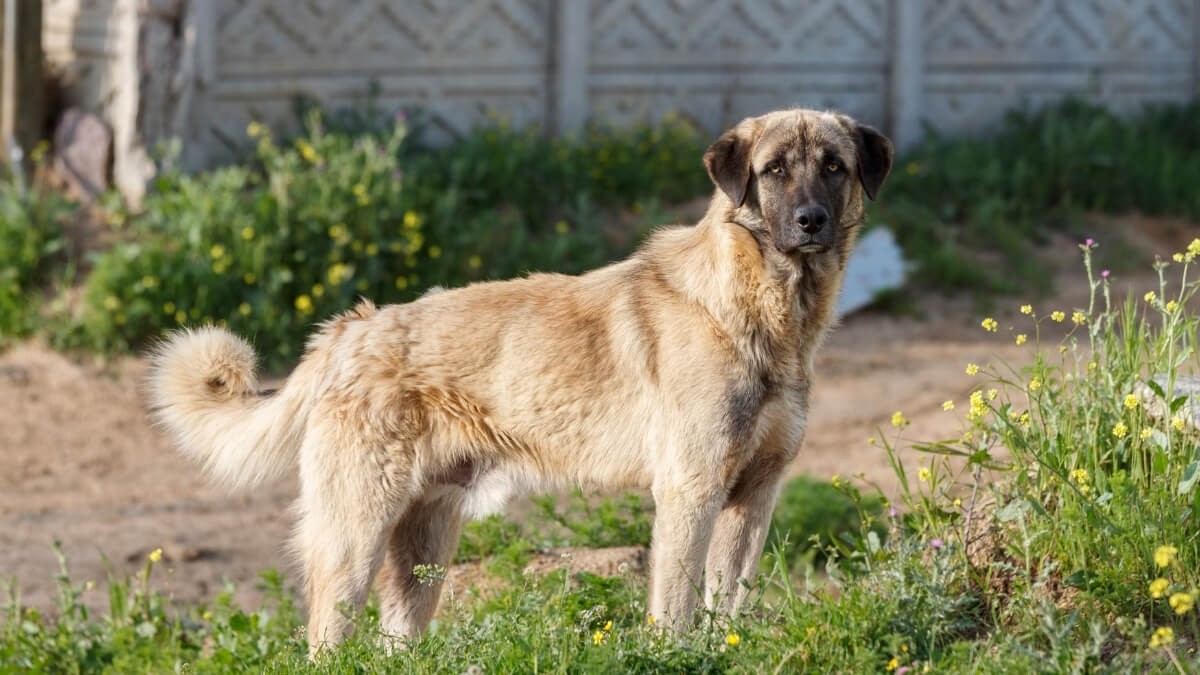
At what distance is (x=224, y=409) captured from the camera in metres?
4.62

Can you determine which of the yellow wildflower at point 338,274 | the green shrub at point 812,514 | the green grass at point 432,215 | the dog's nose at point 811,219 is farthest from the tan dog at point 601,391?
the yellow wildflower at point 338,274

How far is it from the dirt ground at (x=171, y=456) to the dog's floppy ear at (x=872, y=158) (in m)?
1.61

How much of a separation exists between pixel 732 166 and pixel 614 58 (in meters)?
7.33

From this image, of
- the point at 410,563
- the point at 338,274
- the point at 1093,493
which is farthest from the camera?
the point at 338,274

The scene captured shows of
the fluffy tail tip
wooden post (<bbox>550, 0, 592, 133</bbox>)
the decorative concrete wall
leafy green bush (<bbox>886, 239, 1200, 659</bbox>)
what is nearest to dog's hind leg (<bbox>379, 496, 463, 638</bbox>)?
the fluffy tail tip

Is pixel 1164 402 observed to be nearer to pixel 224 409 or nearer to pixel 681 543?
pixel 681 543

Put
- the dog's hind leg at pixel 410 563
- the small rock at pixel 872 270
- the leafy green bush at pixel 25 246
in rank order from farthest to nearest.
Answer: the small rock at pixel 872 270
the leafy green bush at pixel 25 246
the dog's hind leg at pixel 410 563

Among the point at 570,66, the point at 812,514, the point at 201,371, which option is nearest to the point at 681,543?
the point at 201,371

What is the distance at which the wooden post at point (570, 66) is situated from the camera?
11.3m

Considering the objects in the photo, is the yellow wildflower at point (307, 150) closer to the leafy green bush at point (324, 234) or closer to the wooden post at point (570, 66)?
the leafy green bush at point (324, 234)

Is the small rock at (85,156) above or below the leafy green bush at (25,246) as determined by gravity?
above

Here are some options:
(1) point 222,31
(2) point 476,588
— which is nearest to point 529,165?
(1) point 222,31

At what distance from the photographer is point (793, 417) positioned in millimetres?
4293

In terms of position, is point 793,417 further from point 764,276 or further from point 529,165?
point 529,165
